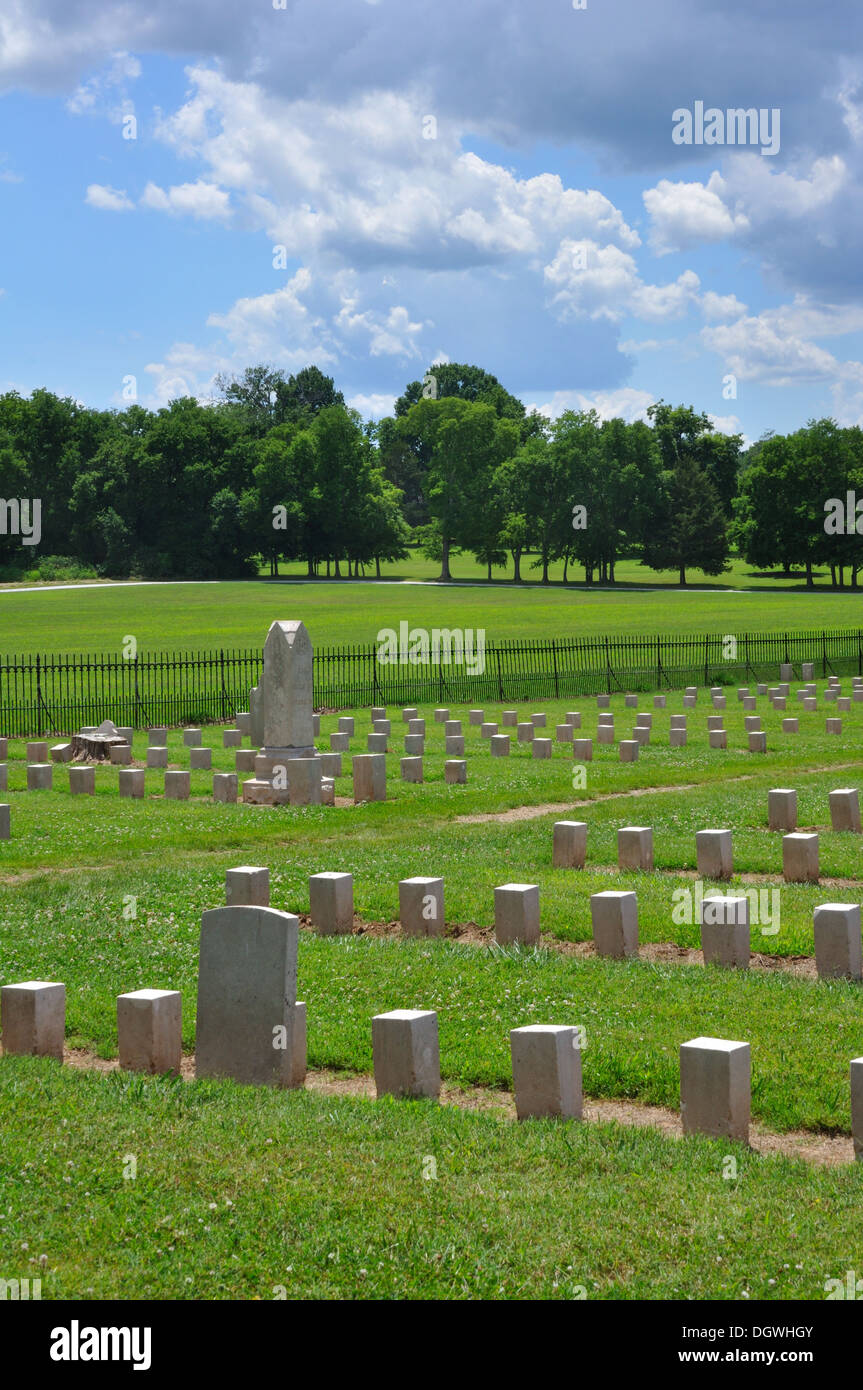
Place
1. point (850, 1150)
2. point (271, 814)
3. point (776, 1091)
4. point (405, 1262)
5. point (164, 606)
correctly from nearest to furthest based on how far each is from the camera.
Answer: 1. point (405, 1262)
2. point (850, 1150)
3. point (776, 1091)
4. point (271, 814)
5. point (164, 606)

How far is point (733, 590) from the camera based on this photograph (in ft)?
324

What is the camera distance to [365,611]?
7388cm

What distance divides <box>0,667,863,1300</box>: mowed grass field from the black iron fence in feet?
58.2

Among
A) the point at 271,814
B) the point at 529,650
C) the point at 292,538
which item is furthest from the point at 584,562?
the point at 271,814

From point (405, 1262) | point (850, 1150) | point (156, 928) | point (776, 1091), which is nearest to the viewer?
point (405, 1262)

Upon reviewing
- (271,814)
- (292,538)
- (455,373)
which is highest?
(455,373)

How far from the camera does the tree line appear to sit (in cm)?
10006

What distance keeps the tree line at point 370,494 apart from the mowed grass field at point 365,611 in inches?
186

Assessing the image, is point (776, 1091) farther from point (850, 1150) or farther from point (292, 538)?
point (292, 538)

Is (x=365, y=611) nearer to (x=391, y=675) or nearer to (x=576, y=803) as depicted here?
(x=391, y=675)

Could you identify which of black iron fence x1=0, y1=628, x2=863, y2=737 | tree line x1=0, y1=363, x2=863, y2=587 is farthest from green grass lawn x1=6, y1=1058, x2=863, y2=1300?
tree line x1=0, y1=363, x2=863, y2=587

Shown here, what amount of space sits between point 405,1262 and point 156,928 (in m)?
6.35

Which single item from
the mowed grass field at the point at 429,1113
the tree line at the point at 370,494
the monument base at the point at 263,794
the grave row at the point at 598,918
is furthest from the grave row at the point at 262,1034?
the tree line at the point at 370,494

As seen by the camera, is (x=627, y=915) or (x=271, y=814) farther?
(x=271, y=814)
